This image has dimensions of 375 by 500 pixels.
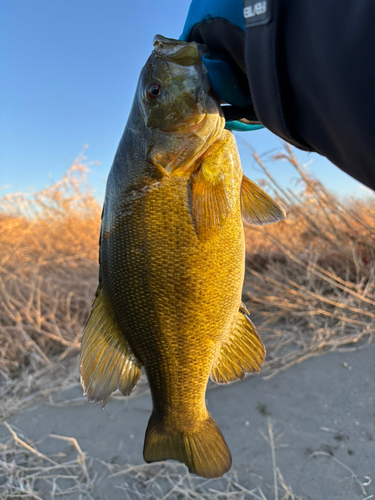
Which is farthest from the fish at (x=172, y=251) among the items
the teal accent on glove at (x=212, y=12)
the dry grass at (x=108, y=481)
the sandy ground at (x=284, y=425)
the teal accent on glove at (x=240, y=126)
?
the sandy ground at (x=284, y=425)

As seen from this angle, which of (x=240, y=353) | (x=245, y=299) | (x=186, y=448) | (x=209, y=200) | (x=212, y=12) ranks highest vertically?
(x=212, y=12)

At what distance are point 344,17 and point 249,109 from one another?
537 mm

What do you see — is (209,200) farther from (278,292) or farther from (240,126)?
(278,292)

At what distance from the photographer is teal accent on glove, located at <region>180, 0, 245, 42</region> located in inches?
45.2

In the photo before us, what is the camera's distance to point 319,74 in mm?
821

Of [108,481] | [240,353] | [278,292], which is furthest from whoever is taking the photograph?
[278,292]

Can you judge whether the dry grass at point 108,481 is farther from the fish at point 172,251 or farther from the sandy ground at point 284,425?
the fish at point 172,251

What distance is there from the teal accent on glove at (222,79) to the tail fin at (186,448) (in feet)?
4.55

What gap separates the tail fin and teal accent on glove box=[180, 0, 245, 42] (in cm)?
163

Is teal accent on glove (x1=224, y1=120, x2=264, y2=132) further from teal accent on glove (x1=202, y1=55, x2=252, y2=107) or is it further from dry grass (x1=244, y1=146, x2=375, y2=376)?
dry grass (x1=244, y1=146, x2=375, y2=376)

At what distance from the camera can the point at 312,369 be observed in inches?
132

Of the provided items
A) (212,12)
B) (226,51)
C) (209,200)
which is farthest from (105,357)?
(212,12)

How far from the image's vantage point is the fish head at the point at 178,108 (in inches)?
47.4

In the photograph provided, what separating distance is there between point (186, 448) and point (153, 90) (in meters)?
1.51
